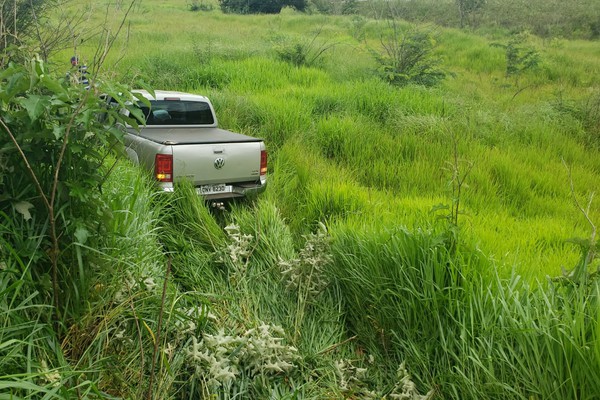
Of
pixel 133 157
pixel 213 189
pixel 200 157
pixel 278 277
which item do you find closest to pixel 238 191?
pixel 213 189

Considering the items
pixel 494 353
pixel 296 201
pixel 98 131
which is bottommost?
pixel 296 201

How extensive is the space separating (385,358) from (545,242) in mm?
2322

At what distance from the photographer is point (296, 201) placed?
21.8 feet

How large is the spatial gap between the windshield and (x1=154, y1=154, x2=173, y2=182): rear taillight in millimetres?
1542

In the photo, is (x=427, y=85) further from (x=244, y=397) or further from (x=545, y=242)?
(x=244, y=397)

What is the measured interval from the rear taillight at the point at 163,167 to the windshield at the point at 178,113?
1.54 m

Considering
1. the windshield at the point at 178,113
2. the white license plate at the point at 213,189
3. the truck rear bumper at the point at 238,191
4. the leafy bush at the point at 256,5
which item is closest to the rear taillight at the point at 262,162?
the truck rear bumper at the point at 238,191

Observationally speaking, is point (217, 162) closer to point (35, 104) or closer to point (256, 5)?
point (35, 104)

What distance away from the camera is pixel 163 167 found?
225 inches

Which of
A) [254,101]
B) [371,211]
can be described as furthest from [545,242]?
[254,101]

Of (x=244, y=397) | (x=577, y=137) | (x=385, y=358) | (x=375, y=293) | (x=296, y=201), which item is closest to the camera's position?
(x=244, y=397)

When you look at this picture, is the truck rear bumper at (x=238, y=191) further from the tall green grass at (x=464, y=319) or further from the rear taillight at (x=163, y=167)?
the tall green grass at (x=464, y=319)

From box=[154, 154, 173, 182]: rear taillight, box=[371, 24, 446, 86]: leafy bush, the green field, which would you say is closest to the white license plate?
box=[154, 154, 173, 182]: rear taillight

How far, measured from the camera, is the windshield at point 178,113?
7.12 meters
